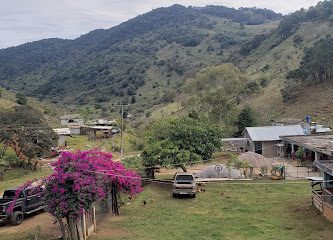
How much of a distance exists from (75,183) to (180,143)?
1540 cm

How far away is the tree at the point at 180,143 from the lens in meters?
31.2

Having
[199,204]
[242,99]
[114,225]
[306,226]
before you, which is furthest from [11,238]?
[242,99]

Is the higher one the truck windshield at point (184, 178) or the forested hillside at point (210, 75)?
the forested hillside at point (210, 75)

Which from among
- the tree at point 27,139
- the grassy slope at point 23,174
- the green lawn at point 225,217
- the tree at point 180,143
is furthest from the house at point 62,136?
the green lawn at point 225,217

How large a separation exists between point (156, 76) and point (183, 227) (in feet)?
382

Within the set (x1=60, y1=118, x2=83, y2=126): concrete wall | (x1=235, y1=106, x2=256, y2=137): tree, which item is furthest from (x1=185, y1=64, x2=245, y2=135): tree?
(x1=60, y1=118, x2=83, y2=126): concrete wall

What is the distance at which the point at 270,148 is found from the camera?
156 ft

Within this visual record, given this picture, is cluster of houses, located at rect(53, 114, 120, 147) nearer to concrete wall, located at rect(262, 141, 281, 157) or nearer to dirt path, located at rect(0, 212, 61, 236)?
concrete wall, located at rect(262, 141, 281, 157)

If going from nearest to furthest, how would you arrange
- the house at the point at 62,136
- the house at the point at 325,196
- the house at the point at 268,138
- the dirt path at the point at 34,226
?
1. the dirt path at the point at 34,226
2. the house at the point at 325,196
3. the house at the point at 268,138
4. the house at the point at 62,136

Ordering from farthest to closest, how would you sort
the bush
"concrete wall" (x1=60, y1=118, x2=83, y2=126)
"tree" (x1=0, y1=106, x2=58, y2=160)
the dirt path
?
"concrete wall" (x1=60, y1=118, x2=83, y2=126) → "tree" (x1=0, y1=106, x2=58, y2=160) → the bush → the dirt path

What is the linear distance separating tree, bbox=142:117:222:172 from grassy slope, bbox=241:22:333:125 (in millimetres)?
30591

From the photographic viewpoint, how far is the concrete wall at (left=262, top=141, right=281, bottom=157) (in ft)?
155

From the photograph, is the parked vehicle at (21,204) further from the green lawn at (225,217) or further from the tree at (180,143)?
the tree at (180,143)

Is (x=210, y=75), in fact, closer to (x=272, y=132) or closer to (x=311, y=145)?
(x=272, y=132)
